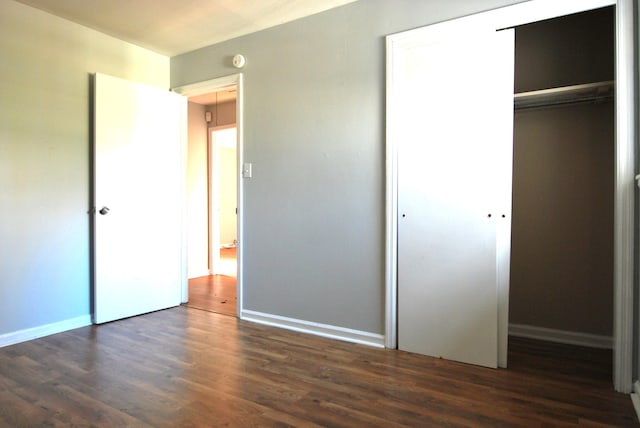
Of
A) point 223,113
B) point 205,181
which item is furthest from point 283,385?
point 223,113

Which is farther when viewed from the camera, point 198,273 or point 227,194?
point 227,194

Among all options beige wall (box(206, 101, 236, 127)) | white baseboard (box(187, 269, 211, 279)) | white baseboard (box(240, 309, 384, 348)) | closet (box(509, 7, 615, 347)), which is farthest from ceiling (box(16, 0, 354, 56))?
white baseboard (box(187, 269, 211, 279))

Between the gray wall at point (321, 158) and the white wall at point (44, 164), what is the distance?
1318 mm

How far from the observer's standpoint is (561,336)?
9.45ft

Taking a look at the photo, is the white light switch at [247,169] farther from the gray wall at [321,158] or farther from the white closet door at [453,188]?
Result: the white closet door at [453,188]

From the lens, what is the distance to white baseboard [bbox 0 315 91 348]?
9.05 feet

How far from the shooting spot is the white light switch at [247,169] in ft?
11.0

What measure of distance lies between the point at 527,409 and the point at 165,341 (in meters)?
2.37

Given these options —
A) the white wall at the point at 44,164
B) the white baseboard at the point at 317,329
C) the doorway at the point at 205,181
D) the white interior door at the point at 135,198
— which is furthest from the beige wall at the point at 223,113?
the white baseboard at the point at 317,329

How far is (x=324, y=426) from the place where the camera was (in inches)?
67.7

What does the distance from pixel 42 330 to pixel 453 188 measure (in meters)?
3.26

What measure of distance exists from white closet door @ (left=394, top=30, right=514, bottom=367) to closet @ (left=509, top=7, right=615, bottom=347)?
61 cm

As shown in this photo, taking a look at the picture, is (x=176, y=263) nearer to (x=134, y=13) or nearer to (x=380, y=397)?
(x=134, y=13)

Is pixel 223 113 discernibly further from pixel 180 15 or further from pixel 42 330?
pixel 42 330
